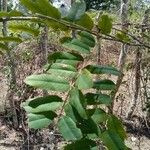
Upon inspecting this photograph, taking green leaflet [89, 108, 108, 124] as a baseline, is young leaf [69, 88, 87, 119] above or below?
above

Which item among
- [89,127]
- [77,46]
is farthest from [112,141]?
[77,46]

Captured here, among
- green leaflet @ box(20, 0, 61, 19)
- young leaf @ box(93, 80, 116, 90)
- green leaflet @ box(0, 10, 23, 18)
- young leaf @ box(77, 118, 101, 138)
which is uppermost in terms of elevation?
green leaflet @ box(20, 0, 61, 19)

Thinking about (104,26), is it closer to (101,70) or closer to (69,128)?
(101,70)

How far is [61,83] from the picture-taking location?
682 millimetres

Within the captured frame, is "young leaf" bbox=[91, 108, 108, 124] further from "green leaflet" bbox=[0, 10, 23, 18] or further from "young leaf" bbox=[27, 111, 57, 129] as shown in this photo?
"green leaflet" bbox=[0, 10, 23, 18]

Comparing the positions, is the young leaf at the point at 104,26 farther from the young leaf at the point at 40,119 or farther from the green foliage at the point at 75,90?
the young leaf at the point at 40,119

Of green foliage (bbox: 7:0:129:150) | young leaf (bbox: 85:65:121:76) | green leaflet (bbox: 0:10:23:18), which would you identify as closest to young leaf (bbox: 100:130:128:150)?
green foliage (bbox: 7:0:129:150)

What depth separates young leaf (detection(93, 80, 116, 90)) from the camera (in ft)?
2.33

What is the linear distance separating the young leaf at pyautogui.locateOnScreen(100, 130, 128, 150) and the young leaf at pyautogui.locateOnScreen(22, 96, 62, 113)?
0.08m

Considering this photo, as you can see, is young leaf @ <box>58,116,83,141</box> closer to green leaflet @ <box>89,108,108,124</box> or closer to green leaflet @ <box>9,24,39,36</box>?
green leaflet @ <box>89,108,108,124</box>

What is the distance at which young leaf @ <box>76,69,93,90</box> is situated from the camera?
67 cm

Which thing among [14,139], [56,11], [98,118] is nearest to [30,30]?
[56,11]

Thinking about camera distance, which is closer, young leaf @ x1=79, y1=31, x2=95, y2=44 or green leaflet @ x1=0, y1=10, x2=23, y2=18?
green leaflet @ x1=0, y1=10, x2=23, y2=18

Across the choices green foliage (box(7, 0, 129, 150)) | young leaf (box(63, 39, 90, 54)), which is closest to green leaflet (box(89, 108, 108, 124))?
green foliage (box(7, 0, 129, 150))
